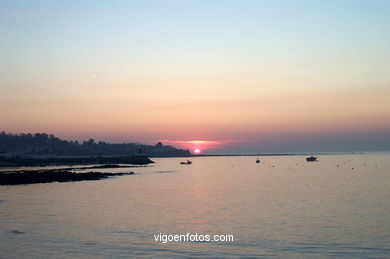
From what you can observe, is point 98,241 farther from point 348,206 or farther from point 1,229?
point 348,206

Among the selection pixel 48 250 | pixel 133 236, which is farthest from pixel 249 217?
pixel 48 250

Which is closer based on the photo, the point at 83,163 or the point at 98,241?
the point at 98,241

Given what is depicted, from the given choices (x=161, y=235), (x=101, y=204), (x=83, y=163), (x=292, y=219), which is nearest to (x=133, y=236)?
(x=161, y=235)

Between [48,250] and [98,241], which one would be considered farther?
[98,241]

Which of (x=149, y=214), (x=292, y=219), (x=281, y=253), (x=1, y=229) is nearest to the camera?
(x=281, y=253)

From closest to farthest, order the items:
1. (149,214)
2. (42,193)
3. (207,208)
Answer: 1. (149,214)
2. (207,208)
3. (42,193)

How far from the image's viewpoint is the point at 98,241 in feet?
88.5

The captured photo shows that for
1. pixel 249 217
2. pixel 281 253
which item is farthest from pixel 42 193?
pixel 281 253

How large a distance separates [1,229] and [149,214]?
12246mm

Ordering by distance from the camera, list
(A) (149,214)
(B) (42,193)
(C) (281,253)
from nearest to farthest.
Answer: (C) (281,253) → (A) (149,214) → (B) (42,193)

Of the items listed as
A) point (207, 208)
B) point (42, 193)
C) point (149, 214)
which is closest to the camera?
point (149, 214)

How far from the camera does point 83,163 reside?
605ft

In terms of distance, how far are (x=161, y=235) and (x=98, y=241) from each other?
13.6 feet

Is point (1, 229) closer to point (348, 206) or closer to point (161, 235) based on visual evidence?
point (161, 235)
